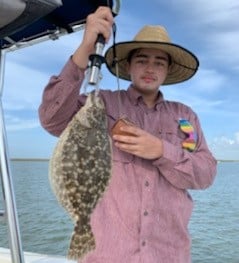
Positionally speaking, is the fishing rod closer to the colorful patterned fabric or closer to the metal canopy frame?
the metal canopy frame

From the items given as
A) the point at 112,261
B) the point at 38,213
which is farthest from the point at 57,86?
the point at 38,213

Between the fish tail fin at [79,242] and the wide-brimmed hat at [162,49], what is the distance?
83cm

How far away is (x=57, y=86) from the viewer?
6.04 feet

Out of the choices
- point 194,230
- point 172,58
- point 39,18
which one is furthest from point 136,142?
point 194,230

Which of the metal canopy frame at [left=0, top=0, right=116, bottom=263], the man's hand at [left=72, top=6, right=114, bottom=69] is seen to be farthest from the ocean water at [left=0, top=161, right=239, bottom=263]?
the man's hand at [left=72, top=6, right=114, bottom=69]

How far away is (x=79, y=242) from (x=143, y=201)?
0.48m

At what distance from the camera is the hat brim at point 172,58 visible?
7.35 feet

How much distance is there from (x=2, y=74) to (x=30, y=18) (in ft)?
3.00

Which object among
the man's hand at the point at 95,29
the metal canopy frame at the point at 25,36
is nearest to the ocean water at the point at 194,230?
the metal canopy frame at the point at 25,36

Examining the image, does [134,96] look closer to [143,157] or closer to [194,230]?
[143,157]

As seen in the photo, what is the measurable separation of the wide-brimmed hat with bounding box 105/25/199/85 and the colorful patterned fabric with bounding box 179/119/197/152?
36cm

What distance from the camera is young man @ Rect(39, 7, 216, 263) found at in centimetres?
183

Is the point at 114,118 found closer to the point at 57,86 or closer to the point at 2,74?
the point at 57,86

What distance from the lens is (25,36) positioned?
2.88m
